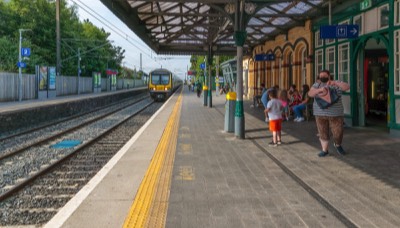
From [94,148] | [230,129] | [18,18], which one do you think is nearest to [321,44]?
[230,129]

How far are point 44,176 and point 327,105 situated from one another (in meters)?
5.50

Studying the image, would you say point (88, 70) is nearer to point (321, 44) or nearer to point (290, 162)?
point (321, 44)

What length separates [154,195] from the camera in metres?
5.82

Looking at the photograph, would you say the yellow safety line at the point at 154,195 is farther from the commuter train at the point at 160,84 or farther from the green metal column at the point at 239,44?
the commuter train at the point at 160,84

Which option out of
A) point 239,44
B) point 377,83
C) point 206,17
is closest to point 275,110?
point 239,44

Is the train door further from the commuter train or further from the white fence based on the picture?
the white fence

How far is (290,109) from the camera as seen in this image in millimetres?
17234

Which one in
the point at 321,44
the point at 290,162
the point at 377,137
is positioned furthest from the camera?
the point at 321,44

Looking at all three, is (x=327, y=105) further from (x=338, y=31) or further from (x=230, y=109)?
(x=230, y=109)

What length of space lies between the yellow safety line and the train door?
953cm

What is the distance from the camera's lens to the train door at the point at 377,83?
15703 millimetres

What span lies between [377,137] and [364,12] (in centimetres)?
385

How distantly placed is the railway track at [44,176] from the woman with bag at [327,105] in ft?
14.7

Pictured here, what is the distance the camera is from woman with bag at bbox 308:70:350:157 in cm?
844
